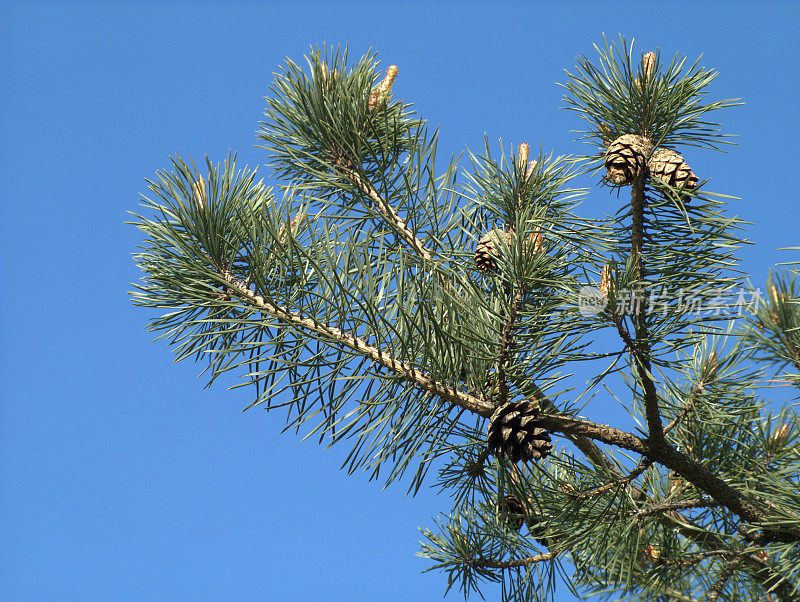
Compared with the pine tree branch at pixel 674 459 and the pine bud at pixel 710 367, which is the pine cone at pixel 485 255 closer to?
the pine tree branch at pixel 674 459

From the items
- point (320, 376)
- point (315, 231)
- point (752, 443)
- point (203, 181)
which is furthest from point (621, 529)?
point (203, 181)

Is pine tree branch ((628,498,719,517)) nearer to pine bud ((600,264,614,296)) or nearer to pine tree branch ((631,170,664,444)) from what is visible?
pine tree branch ((631,170,664,444))

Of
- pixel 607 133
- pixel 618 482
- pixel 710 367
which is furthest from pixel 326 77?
pixel 710 367

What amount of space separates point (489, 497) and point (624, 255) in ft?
1.54

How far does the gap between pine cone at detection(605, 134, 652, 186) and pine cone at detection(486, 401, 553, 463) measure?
0.31m

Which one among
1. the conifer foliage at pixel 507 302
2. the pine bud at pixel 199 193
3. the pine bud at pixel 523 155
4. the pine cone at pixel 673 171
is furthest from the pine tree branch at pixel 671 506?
the pine bud at pixel 199 193

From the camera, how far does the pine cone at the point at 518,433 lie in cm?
83

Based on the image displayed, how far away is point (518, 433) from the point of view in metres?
0.83

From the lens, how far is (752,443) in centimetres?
129

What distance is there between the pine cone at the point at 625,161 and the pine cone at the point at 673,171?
2 cm

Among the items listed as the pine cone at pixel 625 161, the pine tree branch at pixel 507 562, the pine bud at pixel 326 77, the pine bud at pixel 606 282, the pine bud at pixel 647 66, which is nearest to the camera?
the pine bud at pixel 606 282

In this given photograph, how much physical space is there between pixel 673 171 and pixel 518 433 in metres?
0.38

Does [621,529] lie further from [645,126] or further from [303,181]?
[303,181]

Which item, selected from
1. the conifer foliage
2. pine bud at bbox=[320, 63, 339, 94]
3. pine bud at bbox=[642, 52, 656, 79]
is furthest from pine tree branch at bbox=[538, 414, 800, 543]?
pine bud at bbox=[320, 63, 339, 94]
